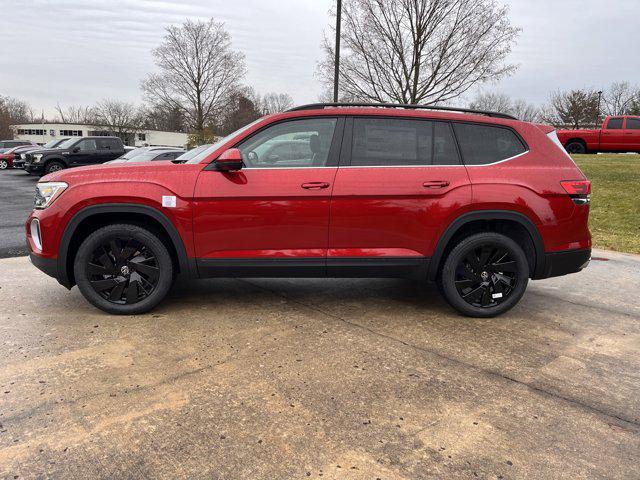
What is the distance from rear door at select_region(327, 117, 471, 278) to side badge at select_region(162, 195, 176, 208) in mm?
1262

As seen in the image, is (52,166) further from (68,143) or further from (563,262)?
(563,262)

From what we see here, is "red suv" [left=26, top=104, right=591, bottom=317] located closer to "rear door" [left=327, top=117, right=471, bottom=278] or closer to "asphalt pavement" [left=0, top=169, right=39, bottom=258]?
"rear door" [left=327, top=117, right=471, bottom=278]

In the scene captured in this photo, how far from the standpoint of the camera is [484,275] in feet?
13.5

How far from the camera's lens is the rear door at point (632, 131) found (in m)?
19.9

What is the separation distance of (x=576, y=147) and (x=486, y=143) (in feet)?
65.2

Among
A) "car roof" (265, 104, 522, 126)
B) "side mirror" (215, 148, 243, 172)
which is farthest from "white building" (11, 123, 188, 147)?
"side mirror" (215, 148, 243, 172)

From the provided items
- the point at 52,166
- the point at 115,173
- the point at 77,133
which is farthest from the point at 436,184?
the point at 77,133

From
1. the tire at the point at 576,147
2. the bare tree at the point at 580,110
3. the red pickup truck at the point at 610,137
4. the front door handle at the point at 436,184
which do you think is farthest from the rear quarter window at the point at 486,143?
the bare tree at the point at 580,110

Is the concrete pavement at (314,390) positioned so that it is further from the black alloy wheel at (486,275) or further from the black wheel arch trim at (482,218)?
the black wheel arch trim at (482,218)

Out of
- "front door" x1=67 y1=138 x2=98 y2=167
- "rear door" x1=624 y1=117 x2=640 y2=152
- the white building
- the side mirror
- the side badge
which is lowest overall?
the side badge

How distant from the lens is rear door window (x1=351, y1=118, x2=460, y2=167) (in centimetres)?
398

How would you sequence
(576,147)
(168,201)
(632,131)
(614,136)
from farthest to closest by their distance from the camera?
1. (576,147)
2. (614,136)
3. (632,131)
4. (168,201)

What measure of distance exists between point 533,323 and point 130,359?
3.22m

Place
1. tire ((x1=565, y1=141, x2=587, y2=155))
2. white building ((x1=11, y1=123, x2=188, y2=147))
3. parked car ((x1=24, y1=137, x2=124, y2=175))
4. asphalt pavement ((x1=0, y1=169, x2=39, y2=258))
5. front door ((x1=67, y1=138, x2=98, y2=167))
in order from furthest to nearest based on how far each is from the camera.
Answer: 1. white building ((x1=11, y1=123, x2=188, y2=147))
2. tire ((x1=565, y1=141, x2=587, y2=155))
3. front door ((x1=67, y1=138, x2=98, y2=167))
4. parked car ((x1=24, y1=137, x2=124, y2=175))
5. asphalt pavement ((x1=0, y1=169, x2=39, y2=258))
